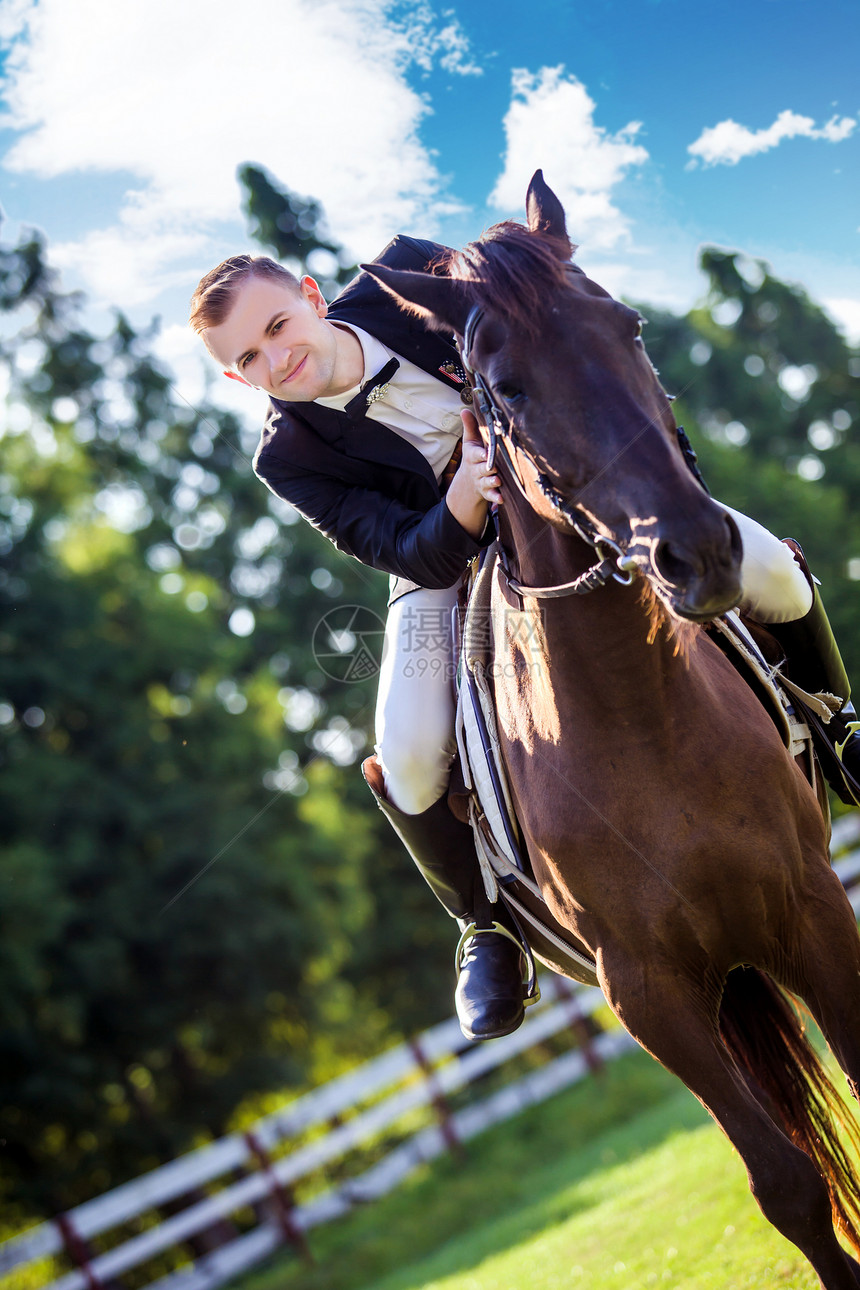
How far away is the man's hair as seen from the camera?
→ 162 inches

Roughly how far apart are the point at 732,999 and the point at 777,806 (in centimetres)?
101

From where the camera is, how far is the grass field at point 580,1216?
5.72 m

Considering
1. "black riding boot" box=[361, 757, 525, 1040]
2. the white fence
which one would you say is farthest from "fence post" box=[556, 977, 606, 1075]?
"black riding boot" box=[361, 757, 525, 1040]

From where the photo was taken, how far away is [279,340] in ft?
13.5

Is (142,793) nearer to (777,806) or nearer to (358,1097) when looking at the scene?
(358,1097)

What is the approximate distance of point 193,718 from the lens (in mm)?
23344

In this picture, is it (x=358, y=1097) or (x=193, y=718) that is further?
(x=193, y=718)

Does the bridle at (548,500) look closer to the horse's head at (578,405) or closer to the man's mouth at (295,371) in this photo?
the horse's head at (578,405)

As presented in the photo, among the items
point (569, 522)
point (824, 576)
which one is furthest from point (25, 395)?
point (569, 522)

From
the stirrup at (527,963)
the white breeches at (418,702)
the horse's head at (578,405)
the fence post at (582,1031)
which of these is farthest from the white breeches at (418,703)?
the fence post at (582,1031)

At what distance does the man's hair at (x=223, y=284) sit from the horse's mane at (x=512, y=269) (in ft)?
4.21

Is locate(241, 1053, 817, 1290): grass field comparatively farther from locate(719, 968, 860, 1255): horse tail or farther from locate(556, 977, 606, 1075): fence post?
locate(719, 968, 860, 1255): horse tail

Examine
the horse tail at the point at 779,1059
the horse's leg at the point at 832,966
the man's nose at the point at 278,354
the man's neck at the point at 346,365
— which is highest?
the man's nose at the point at 278,354

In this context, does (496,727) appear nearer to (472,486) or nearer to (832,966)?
(472,486)
